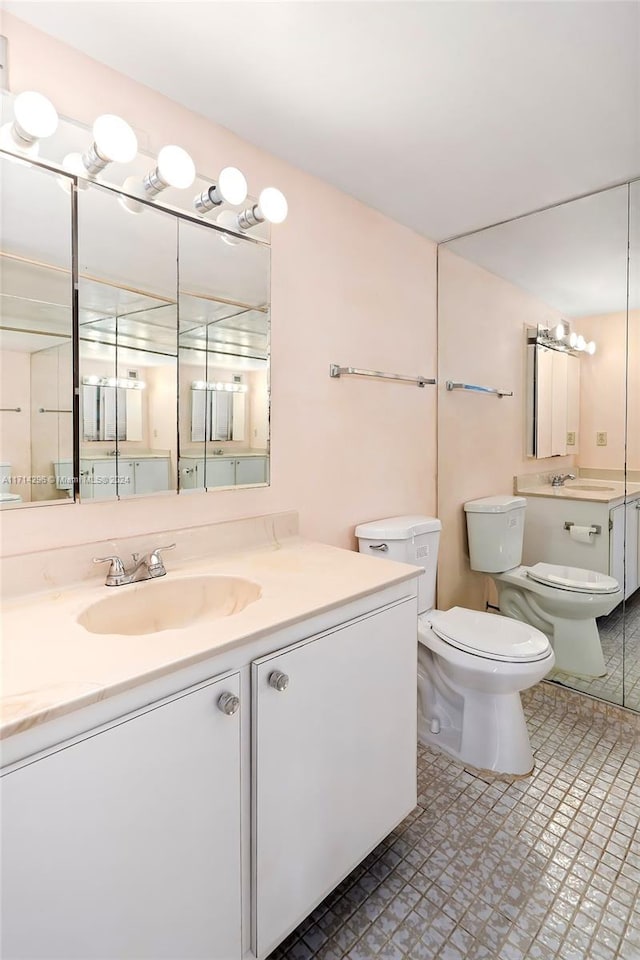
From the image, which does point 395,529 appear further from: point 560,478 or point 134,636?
point 134,636

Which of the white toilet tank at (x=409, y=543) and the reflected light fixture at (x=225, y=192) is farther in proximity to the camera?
the white toilet tank at (x=409, y=543)

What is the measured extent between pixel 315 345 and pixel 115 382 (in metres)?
0.83

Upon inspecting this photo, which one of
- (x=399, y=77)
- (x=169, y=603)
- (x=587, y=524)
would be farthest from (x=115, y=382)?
(x=587, y=524)

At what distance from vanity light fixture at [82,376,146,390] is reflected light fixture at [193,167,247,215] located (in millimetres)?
579

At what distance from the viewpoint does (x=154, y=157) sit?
1.46 meters

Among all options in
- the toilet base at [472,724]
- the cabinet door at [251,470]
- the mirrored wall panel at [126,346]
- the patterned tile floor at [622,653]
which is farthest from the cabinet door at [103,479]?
the patterned tile floor at [622,653]

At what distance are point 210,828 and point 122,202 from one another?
5.02 ft

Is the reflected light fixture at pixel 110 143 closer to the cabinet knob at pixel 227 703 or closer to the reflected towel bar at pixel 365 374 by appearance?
the reflected towel bar at pixel 365 374

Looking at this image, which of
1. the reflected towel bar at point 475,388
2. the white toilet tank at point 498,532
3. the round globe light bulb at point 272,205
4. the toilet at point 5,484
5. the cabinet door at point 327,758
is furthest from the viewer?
the reflected towel bar at point 475,388

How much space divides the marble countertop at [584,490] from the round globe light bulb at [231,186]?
1.84m

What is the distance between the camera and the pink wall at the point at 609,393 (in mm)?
2062

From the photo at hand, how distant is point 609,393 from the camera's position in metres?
2.14

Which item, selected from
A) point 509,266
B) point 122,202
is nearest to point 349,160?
point 122,202

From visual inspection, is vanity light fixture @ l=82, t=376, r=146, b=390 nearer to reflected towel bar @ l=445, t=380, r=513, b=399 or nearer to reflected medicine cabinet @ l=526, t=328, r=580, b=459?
reflected towel bar @ l=445, t=380, r=513, b=399
